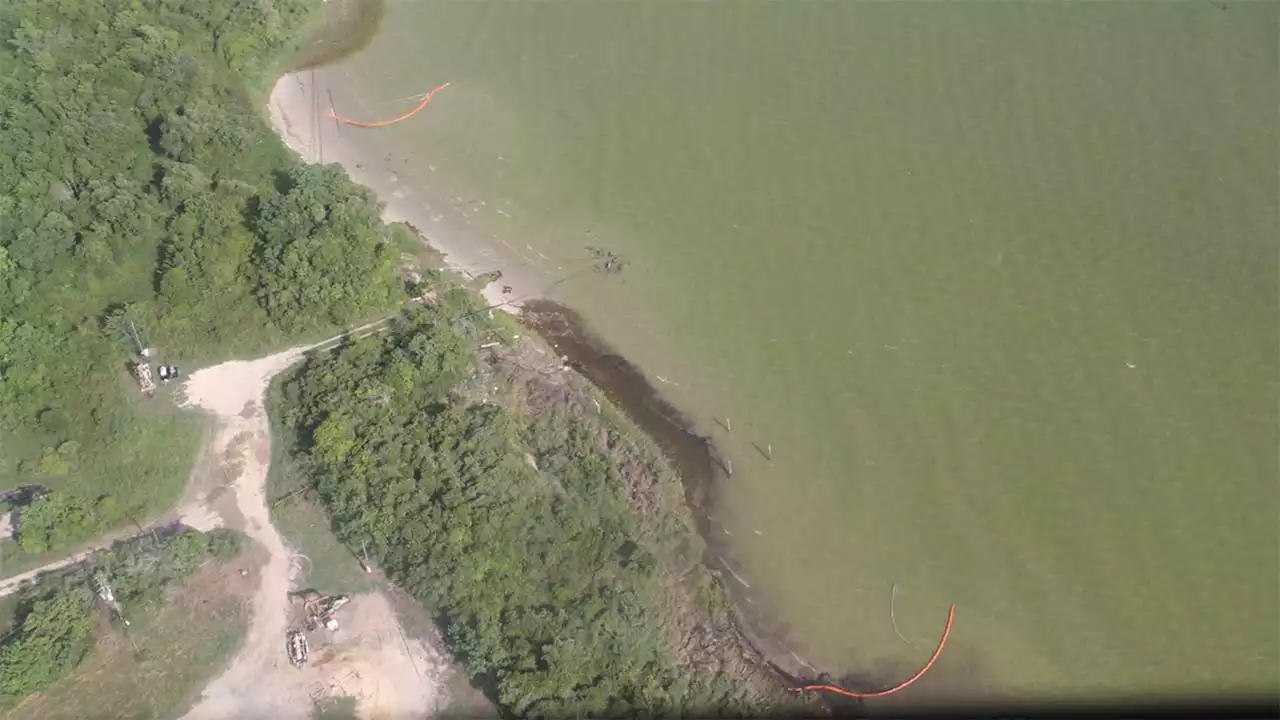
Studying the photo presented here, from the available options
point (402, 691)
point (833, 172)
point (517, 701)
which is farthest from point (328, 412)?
point (833, 172)

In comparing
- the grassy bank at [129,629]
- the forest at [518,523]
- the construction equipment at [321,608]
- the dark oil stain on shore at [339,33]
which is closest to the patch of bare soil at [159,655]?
the grassy bank at [129,629]

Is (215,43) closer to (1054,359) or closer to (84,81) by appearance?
(84,81)

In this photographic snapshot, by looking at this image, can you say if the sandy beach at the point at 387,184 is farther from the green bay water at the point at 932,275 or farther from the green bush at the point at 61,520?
the green bush at the point at 61,520

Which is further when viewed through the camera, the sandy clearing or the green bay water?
the green bay water

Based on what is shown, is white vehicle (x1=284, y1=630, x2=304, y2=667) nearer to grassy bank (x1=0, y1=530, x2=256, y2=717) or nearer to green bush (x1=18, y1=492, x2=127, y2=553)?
grassy bank (x1=0, y1=530, x2=256, y2=717)

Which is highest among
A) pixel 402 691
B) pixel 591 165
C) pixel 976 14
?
pixel 976 14


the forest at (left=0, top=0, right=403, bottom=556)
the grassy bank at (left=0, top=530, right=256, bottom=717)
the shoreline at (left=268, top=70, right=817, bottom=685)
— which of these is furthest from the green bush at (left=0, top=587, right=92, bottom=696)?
the shoreline at (left=268, top=70, right=817, bottom=685)
